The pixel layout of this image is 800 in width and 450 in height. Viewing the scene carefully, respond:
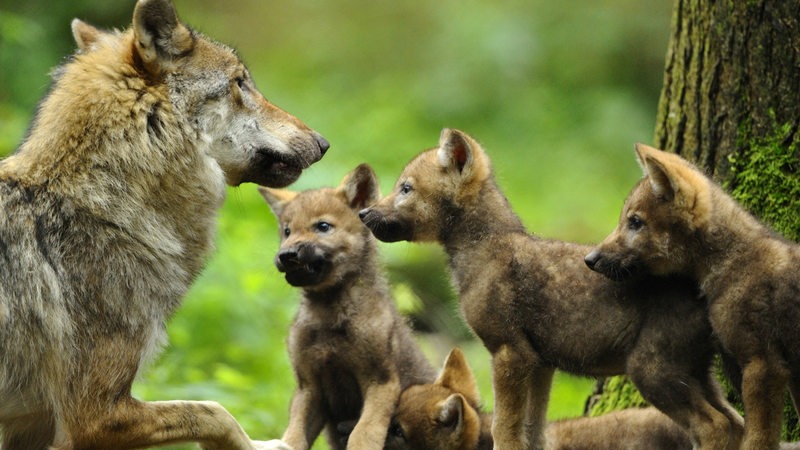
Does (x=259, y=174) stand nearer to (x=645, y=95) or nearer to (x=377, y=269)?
(x=377, y=269)

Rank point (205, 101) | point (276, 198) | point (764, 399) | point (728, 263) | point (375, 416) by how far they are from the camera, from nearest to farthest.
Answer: point (764, 399)
point (728, 263)
point (205, 101)
point (375, 416)
point (276, 198)

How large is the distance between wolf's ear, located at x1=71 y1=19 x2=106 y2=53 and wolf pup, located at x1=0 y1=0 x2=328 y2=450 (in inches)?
3.9

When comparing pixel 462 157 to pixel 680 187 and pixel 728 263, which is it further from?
pixel 728 263

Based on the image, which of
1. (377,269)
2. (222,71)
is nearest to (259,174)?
(222,71)

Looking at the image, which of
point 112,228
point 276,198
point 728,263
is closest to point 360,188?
point 276,198

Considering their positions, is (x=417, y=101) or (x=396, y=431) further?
(x=417, y=101)

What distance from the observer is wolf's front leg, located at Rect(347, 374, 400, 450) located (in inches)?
Answer: 271

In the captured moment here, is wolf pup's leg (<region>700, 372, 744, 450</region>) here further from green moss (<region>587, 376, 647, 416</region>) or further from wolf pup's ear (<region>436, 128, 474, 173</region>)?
wolf pup's ear (<region>436, 128, 474, 173</region>)

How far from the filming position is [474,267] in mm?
6648

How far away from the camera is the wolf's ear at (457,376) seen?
744cm

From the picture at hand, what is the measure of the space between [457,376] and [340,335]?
2.60 feet

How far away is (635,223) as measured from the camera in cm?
602

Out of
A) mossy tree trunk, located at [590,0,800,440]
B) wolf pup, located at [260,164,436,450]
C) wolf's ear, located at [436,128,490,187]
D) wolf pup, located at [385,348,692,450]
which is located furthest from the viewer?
wolf pup, located at [260,164,436,450]

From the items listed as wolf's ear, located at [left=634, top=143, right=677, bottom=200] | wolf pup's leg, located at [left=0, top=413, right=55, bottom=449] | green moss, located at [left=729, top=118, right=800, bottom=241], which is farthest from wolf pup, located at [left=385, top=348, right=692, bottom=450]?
wolf pup's leg, located at [left=0, top=413, right=55, bottom=449]
